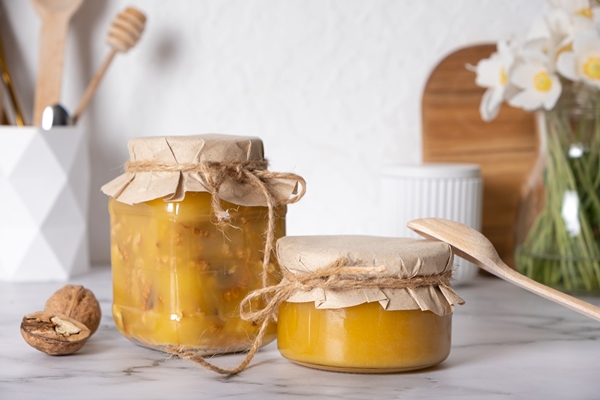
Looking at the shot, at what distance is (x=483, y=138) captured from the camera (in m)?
1.17

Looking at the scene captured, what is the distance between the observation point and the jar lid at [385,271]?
0.60 metres

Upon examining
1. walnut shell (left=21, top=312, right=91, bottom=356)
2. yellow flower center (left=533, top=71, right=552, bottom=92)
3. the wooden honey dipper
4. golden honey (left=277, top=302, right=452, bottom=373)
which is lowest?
walnut shell (left=21, top=312, right=91, bottom=356)

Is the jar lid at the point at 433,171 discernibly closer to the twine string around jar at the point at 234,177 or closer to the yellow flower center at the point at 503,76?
the yellow flower center at the point at 503,76

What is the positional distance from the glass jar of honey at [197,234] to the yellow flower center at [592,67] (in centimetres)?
47

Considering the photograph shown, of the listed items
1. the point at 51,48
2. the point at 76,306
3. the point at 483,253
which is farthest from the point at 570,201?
the point at 51,48

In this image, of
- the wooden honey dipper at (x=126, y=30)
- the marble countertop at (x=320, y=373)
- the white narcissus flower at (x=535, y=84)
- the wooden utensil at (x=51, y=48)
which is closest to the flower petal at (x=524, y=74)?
the white narcissus flower at (x=535, y=84)

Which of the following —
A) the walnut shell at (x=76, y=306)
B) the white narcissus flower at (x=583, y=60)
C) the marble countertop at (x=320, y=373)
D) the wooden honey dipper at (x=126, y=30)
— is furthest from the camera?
the wooden honey dipper at (x=126, y=30)

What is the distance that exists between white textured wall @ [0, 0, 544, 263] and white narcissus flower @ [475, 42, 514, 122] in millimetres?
164

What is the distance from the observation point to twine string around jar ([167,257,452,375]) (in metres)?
0.59

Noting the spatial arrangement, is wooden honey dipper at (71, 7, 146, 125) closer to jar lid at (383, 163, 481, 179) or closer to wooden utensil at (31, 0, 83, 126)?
wooden utensil at (31, 0, 83, 126)

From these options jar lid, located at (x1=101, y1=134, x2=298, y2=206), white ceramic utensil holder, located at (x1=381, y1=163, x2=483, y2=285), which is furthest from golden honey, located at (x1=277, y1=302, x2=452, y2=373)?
white ceramic utensil holder, located at (x1=381, y1=163, x2=483, y2=285)

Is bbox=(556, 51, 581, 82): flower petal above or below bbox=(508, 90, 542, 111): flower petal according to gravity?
above

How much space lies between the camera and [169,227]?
2.17 ft

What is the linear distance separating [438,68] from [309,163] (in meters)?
0.25
